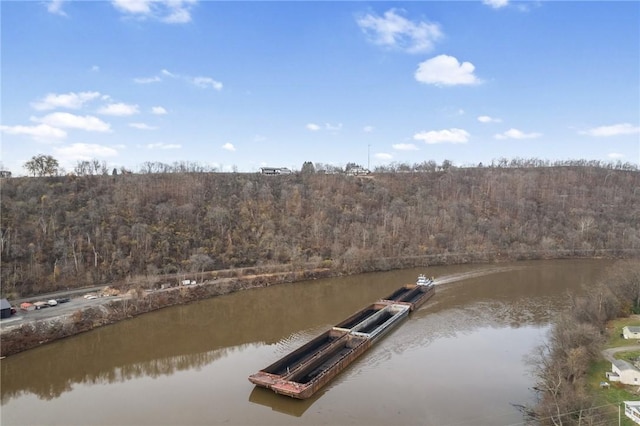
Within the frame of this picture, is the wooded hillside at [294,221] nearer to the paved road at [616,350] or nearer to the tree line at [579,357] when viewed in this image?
the tree line at [579,357]

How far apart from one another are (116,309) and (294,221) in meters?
25.0

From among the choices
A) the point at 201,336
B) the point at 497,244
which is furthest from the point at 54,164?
the point at 497,244

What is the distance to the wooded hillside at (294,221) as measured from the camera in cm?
3381

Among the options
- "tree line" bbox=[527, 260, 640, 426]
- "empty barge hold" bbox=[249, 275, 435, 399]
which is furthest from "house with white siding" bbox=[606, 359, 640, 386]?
"empty barge hold" bbox=[249, 275, 435, 399]

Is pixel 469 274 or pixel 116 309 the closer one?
pixel 116 309

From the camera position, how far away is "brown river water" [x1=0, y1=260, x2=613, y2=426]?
49.2ft

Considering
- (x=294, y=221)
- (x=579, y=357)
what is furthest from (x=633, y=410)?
(x=294, y=221)

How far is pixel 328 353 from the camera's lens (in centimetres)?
1984

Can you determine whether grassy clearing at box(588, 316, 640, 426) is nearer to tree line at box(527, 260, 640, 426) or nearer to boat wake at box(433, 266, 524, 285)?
tree line at box(527, 260, 640, 426)

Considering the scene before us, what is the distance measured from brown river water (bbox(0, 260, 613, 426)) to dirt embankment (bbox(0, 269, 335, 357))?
2.23 feet

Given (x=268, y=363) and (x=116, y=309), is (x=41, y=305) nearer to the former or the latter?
(x=116, y=309)

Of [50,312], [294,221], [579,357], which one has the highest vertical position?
[294,221]

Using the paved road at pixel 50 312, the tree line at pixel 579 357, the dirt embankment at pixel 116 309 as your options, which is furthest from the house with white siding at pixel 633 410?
the paved road at pixel 50 312

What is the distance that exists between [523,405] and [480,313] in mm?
12927
